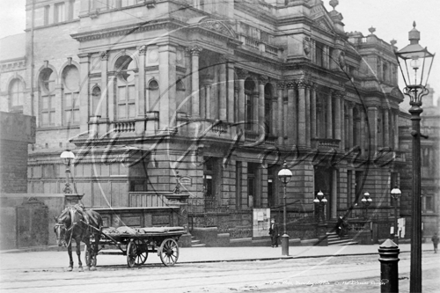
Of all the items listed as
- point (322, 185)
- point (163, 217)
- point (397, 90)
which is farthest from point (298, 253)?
point (397, 90)

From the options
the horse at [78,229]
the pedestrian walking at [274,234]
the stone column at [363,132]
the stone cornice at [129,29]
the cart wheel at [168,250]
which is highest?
the stone cornice at [129,29]

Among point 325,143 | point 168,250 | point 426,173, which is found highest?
point 325,143

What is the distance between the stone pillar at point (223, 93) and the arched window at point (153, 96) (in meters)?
5.11

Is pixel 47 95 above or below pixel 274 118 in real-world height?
above

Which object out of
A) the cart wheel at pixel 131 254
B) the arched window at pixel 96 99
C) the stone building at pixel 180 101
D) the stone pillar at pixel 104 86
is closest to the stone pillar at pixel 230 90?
the stone building at pixel 180 101

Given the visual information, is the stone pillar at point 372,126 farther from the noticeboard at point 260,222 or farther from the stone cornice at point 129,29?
the stone cornice at point 129,29

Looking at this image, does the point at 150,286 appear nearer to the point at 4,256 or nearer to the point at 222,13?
the point at 4,256

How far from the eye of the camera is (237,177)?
4325 cm

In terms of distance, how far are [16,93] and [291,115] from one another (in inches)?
885

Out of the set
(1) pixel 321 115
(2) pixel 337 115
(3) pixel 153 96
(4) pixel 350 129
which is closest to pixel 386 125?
(4) pixel 350 129

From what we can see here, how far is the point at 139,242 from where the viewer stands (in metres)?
21.5

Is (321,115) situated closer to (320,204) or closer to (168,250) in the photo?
(320,204)

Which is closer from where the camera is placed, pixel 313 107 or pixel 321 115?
pixel 313 107

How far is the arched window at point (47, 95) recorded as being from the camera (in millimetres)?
35562
